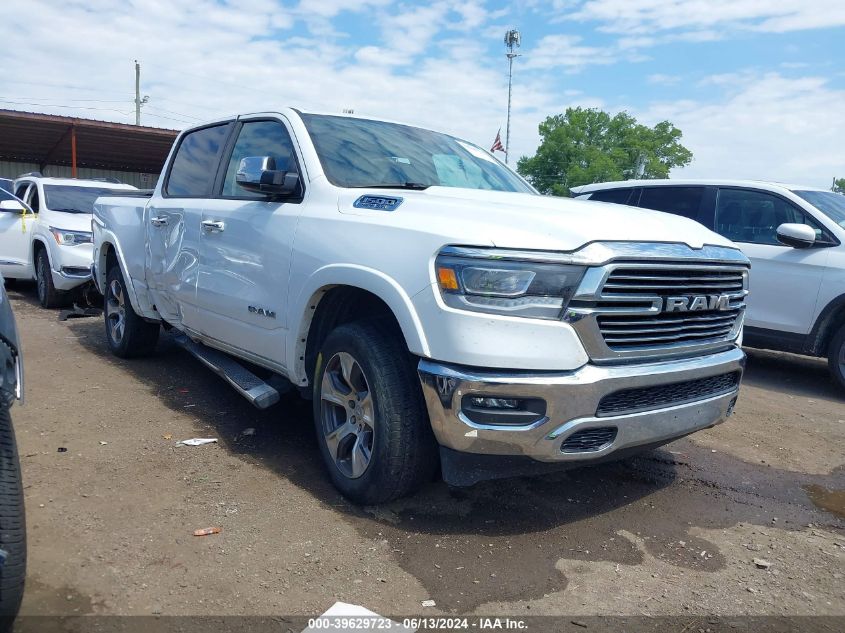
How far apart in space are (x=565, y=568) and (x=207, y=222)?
117 inches

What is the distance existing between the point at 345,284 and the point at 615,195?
5.38m

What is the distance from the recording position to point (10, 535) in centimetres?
220

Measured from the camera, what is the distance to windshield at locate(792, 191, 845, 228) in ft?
21.5

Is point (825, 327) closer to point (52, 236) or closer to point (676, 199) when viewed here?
point (676, 199)

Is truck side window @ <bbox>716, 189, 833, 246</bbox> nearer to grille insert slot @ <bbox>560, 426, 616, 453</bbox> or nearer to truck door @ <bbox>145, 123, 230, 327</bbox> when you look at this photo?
grille insert slot @ <bbox>560, 426, 616, 453</bbox>

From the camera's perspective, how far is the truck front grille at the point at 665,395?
300 centimetres

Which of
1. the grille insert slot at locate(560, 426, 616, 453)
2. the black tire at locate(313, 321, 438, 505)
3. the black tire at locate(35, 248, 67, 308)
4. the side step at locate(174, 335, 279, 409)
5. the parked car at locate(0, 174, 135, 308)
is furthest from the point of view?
the black tire at locate(35, 248, 67, 308)

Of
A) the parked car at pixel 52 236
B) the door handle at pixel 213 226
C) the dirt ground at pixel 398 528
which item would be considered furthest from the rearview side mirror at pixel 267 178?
the parked car at pixel 52 236

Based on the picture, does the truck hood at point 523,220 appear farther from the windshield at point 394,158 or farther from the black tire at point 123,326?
the black tire at point 123,326

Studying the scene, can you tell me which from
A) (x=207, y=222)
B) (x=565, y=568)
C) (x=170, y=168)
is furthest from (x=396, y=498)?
(x=170, y=168)

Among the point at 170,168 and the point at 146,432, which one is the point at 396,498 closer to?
the point at 146,432

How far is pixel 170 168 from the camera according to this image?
221 inches

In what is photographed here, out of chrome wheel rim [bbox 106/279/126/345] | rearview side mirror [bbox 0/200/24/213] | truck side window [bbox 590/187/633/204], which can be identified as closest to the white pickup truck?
chrome wheel rim [bbox 106/279/126/345]

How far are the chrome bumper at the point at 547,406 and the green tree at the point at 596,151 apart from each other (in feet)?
179
